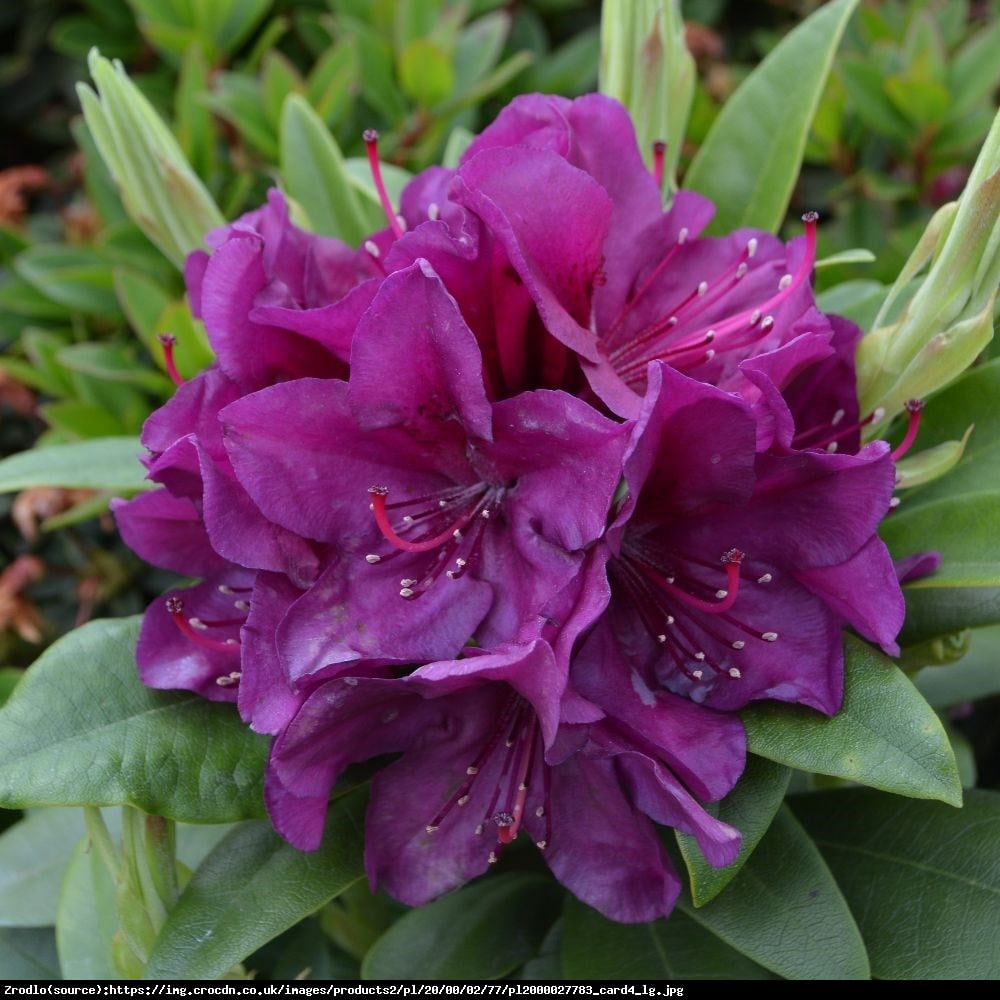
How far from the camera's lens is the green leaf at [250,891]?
0.74 m

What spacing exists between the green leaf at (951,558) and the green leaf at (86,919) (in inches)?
25.6

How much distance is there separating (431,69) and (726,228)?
62 cm

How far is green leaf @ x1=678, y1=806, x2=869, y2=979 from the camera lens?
0.71 meters

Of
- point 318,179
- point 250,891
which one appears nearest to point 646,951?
point 250,891

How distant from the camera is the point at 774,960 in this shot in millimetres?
720

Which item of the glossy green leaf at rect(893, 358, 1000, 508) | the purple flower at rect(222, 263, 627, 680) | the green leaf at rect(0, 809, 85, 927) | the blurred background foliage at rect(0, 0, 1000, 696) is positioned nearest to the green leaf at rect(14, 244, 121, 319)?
the blurred background foliage at rect(0, 0, 1000, 696)

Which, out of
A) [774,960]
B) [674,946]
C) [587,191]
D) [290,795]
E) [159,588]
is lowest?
[159,588]

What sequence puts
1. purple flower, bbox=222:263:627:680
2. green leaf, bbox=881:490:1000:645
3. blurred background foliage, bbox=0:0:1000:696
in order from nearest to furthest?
1. purple flower, bbox=222:263:627:680
2. green leaf, bbox=881:490:1000:645
3. blurred background foliage, bbox=0:0:1000:696

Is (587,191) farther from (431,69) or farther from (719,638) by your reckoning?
(431,69)

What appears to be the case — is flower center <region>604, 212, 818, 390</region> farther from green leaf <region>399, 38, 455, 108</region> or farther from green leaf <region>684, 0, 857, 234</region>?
green leaf <region>399, 38, 455, 108</region>

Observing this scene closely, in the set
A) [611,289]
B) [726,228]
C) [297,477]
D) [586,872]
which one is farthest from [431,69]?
[586,872]

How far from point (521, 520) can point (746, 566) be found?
149mm

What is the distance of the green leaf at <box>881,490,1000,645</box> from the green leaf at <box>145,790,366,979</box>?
0.42 m

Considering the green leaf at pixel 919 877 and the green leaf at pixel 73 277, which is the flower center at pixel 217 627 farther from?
the green leaf at pixel 73 277
